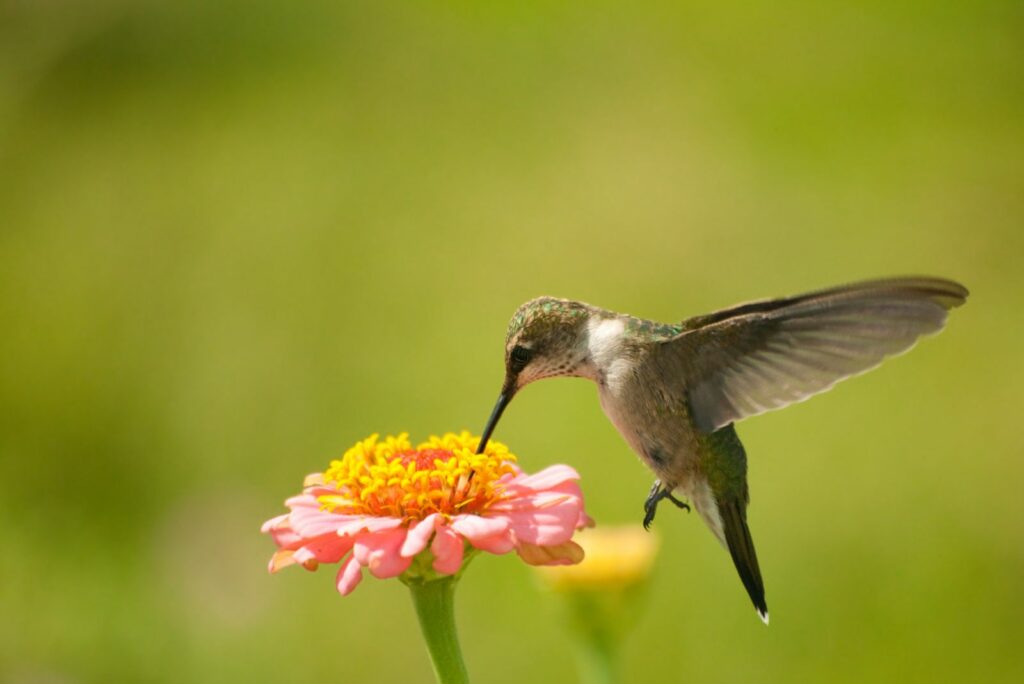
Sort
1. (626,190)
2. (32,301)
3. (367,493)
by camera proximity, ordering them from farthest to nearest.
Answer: (626,190) < (32,301) < (367,493)

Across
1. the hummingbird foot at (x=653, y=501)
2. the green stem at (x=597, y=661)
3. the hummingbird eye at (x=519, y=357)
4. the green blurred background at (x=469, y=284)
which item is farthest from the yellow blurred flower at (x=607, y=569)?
the green blurred background at (x=469, y=284)

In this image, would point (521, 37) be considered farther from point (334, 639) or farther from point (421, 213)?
point (334, 639)

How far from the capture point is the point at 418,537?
0.81 m

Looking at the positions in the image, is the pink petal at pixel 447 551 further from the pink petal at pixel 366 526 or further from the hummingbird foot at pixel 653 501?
the hummingbird foot at pixel 653 501

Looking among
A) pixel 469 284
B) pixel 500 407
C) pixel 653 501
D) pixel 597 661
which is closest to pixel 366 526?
pixel 500 407

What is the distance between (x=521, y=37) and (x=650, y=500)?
3.28 meters

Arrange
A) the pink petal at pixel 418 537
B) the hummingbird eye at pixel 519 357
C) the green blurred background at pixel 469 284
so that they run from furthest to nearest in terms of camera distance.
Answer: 1. the green blurred background at pixel 469 284
2. the hummingbird eye at pixel 519 357
3. the pink petal at pixel 418 537

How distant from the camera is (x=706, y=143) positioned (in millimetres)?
3730

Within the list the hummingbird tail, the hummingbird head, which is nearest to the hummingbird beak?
the hummingbird head

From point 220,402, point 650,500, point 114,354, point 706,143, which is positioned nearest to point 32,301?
point 114,354

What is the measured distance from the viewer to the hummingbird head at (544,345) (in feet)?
3.61

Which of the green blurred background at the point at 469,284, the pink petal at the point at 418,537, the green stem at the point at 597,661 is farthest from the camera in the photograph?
the green blurred background at the point at 469,284

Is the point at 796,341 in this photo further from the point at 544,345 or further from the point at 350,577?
the point at 350,577

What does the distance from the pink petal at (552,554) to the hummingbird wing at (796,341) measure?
23 cm
